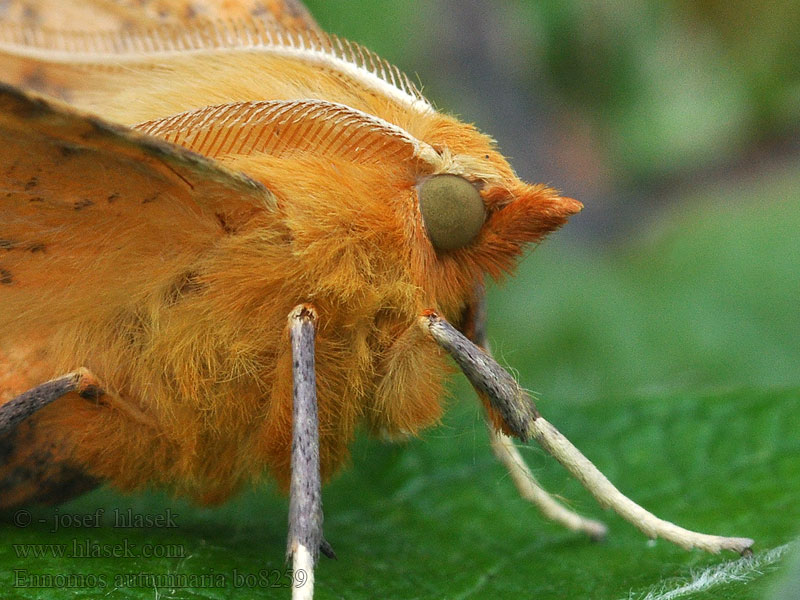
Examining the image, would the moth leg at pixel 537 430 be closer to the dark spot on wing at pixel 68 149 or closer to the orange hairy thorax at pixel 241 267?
the orange hairy thorax at pixel 241 267

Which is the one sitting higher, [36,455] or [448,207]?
[448,207]

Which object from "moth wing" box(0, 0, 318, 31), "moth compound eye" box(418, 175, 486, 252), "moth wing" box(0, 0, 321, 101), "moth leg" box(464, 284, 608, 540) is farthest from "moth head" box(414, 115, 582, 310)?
"moth wing" box(0, 0, 318, 31)

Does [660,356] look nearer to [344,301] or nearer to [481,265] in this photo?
[481,265]

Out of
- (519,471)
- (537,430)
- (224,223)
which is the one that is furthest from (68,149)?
(519,471)

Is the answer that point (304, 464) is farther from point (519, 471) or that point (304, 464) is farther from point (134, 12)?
point (134, 12)

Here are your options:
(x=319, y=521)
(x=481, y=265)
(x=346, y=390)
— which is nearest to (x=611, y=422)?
(x=481, y=265)

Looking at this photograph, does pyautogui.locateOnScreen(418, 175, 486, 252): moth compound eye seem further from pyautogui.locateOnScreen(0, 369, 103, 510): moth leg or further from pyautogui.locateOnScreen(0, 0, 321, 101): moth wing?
pyautogui.locateOnScreen(0, 369, 103, 510): moth leg
